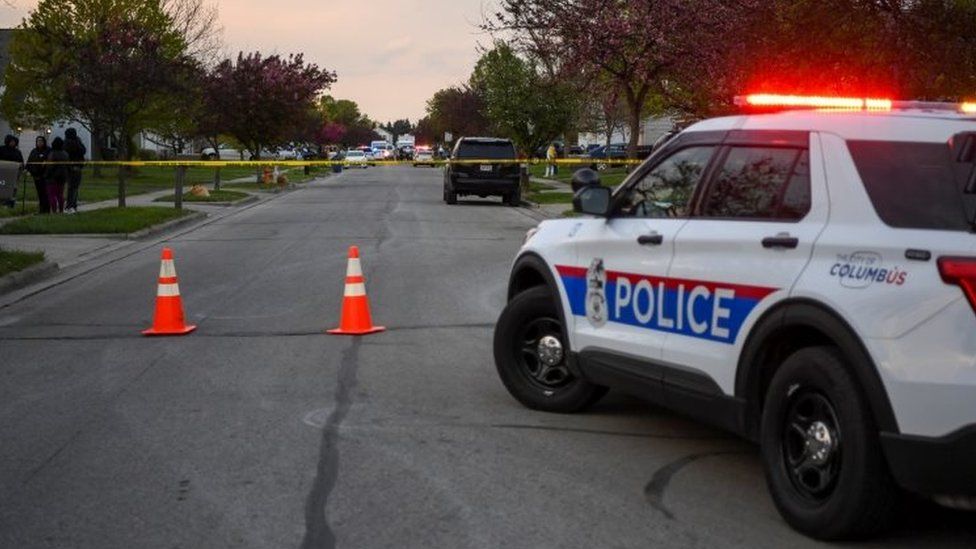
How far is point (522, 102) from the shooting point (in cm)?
4156

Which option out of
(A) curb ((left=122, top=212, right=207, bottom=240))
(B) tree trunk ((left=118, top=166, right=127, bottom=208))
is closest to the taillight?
(A) curb ((left=122, top=212, right=207, bottom=240))

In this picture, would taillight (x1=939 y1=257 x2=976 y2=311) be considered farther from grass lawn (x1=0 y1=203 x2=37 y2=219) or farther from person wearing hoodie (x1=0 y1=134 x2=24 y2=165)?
person wearing hoodie (x1=0 y1=134 x2=24 y2=165)

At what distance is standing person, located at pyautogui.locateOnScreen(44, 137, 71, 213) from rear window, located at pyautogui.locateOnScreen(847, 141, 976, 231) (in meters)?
22.0

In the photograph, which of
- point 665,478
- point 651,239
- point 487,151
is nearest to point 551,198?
point 487,151

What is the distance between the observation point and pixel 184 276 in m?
15.8

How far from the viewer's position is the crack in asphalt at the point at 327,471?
17.8ft

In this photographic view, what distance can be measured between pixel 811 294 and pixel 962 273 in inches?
28.2

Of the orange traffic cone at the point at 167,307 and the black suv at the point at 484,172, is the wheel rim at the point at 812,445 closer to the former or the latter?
the orange traffic cone at the point at 167,307

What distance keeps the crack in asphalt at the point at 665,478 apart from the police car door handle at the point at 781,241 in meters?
1.28

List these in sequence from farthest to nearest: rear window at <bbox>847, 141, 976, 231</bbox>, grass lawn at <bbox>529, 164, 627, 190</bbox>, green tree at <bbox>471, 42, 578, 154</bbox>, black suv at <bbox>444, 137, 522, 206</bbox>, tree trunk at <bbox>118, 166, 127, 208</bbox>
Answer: grass lawn at <bbox>529, 164, 627, 190</bbox>, green tree at <bbox>471, 42, 578, 154</bbox>, black suv at <bbox>444, 137, 522, 206</bbox>, tree trunk at <bbox>118, 166, 127, 208</bbox>, rear window at <bbox>847, 141, 976, 231</bbox>

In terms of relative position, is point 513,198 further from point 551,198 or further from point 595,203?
point 595,203

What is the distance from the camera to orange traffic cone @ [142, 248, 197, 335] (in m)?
11.1

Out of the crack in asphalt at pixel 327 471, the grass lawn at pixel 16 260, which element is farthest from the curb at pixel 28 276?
the crack in asphalt at pixel 327 471

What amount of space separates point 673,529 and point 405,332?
5.90 metres
